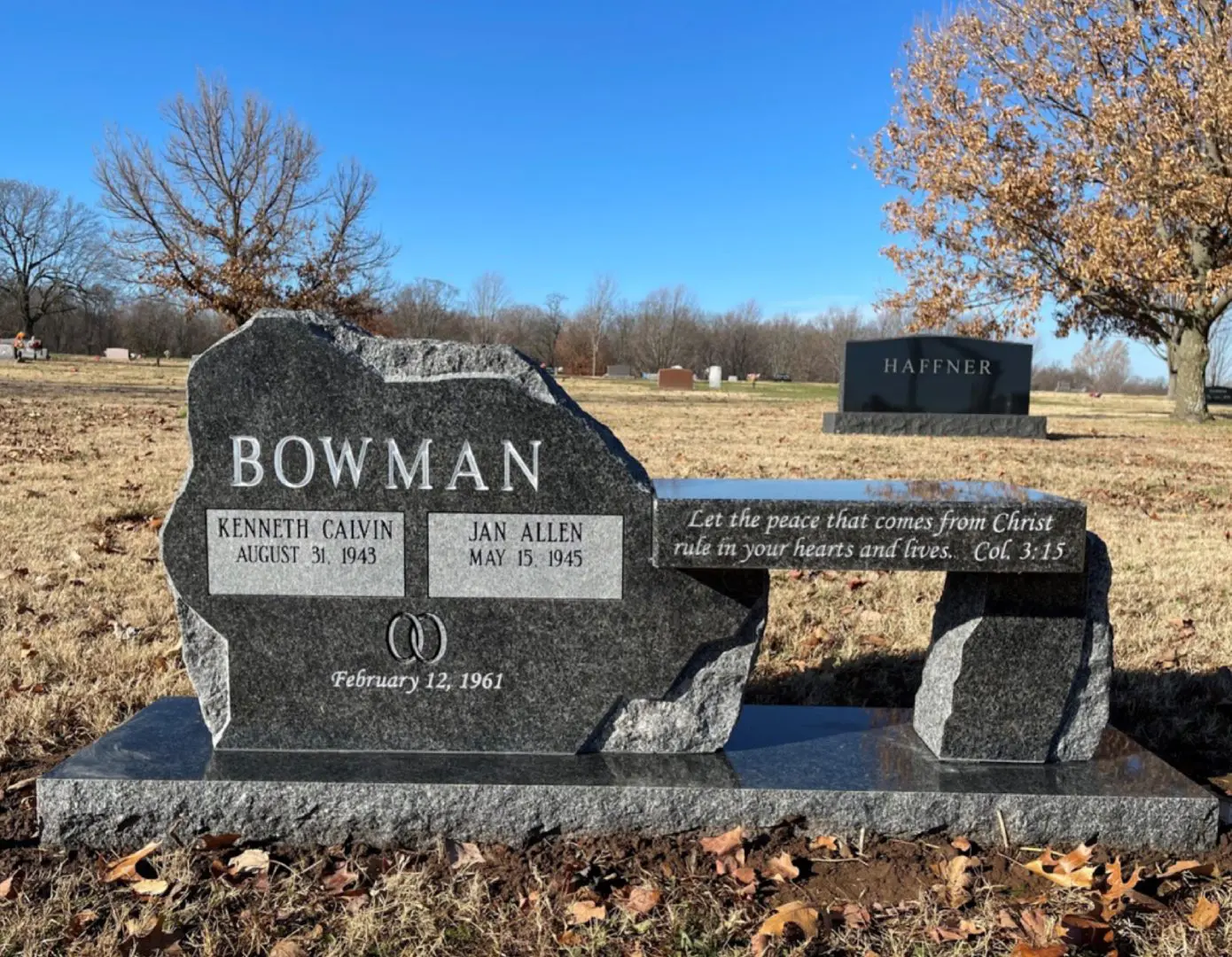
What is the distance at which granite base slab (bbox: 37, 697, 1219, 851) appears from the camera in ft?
9.66

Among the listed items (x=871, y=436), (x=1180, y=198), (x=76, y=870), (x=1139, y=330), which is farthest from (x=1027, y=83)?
(x=76, y=870)

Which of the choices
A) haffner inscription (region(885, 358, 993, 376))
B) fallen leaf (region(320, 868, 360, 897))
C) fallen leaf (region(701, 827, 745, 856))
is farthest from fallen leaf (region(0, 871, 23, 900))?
haffner inscription (region(885, 358, 993, 376))

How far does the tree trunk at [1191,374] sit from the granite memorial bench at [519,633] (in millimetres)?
21180

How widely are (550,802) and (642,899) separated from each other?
17.6 inches

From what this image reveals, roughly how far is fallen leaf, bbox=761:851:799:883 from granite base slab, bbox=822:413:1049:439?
14405 millimetres

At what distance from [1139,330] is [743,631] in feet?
78.9

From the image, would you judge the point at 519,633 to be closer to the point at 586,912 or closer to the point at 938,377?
the point at 586,912

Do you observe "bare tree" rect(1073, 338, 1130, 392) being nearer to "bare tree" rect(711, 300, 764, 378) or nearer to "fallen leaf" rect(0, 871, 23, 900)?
"bare tree" rect(711, 300, 764, 378)

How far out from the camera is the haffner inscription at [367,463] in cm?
309

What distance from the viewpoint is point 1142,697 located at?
4.28 m

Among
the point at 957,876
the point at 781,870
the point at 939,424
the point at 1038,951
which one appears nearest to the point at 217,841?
the point at 781,870

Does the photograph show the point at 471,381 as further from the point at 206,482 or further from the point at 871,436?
the point at 871,436

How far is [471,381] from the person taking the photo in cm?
308

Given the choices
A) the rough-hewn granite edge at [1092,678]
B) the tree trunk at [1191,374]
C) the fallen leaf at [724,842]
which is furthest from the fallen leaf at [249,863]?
the tree trunk at [1191,374]
